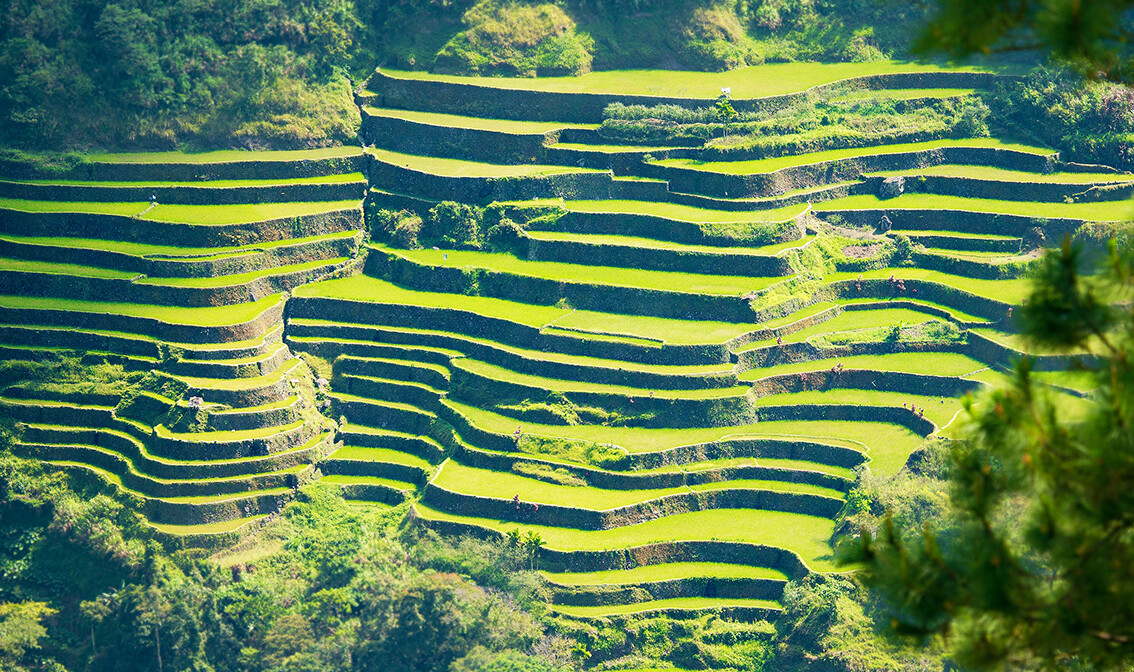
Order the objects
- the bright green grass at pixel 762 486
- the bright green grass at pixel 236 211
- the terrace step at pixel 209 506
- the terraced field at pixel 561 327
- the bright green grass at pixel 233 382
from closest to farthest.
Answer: the bright green grass at pixel 762 486, the terraced field at pixel 561 327, the terrace step at pixel 209 506, the bright green grass at pixel 233 382, the bright green grass at pixel 236 211

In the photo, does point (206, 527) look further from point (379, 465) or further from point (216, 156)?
point (216, 156)

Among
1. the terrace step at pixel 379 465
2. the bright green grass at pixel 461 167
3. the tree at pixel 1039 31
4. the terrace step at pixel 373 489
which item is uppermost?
the tree at pixel 1039 31

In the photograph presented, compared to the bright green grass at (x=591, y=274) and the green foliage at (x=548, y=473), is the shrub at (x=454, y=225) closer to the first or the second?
the bright green grass at (x=591, y=274)

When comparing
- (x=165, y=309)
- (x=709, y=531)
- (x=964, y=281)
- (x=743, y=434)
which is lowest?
(x=709, y=531)

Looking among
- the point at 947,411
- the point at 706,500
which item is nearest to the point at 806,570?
the point at 706,500

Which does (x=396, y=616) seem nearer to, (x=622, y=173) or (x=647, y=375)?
(x=647, y=375)

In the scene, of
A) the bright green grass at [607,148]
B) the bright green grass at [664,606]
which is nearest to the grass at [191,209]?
the bright green grass at [607,148]

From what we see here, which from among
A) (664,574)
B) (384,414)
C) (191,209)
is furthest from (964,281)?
(191,209)
